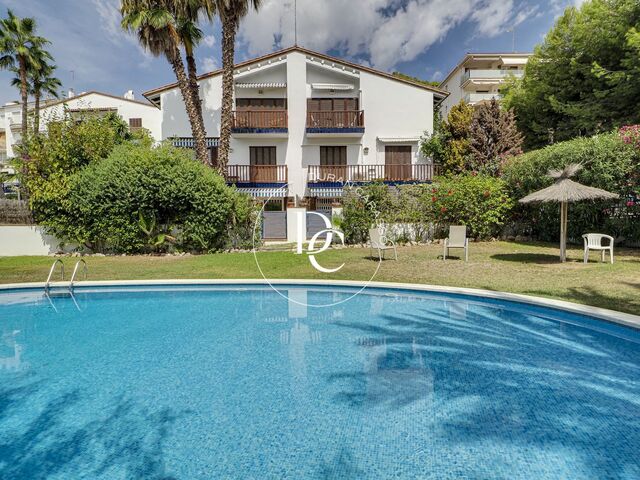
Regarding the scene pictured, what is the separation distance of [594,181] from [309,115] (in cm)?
1783

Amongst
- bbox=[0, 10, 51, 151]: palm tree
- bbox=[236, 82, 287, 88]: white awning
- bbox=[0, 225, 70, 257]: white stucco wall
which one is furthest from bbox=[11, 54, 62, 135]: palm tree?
bbox=[0, 225, 70, 257]: white stucco wall

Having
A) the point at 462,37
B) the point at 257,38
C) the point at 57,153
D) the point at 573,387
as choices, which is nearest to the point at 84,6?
the point at 57,153

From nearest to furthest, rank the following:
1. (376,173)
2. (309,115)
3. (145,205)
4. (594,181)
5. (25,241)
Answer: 1. (594,181)
2. (145,205)
3. (25,241)
4. (376,173)
5. (309,115)

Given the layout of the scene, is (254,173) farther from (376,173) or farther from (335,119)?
(376,173)

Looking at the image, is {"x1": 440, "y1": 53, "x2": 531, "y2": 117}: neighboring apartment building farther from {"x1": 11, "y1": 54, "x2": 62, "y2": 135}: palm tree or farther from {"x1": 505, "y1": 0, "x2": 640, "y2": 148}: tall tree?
{"x1": 11, "y1": 54, "x2": 62, "y2": 135}: palm tree

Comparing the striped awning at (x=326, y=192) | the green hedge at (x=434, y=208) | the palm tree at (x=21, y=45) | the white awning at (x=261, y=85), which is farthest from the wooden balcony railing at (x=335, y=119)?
the palm tree at (x=21, y=45)

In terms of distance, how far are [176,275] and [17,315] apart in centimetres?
412

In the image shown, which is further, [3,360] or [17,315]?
[17,315]

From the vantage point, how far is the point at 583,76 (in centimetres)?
2589

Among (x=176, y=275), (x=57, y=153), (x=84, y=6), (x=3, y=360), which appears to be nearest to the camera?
(x=3, y=360)

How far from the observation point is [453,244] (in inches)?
538

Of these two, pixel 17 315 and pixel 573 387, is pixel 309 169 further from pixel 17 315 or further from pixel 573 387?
pixel 573 387

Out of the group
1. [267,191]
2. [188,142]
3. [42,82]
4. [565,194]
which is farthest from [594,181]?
[42,82]

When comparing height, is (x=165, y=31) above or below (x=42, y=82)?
below
